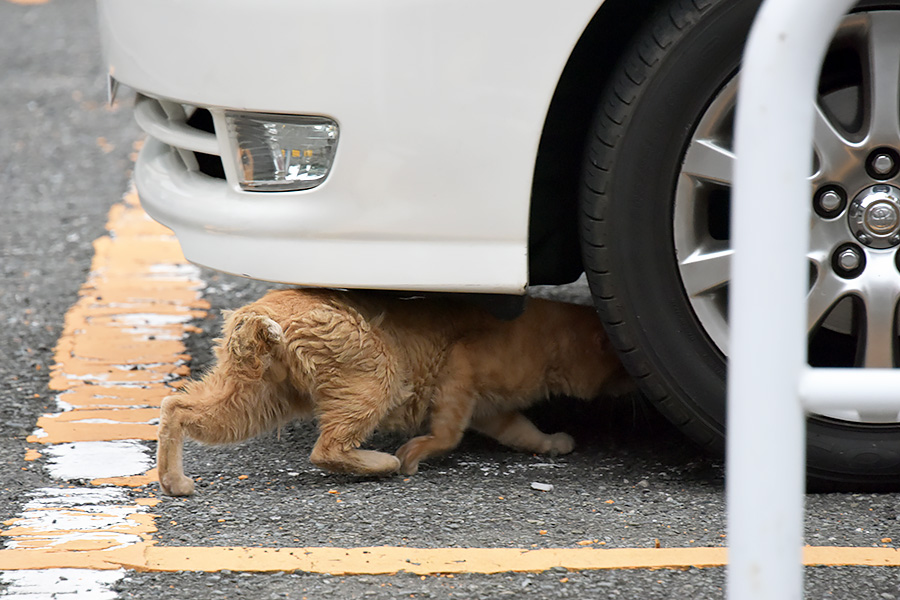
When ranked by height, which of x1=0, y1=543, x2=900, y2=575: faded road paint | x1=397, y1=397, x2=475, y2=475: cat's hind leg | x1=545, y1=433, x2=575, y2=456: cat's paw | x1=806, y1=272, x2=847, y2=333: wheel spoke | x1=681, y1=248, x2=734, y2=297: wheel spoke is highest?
x1=681, y1=248, x2=734, y2=297: wheel spoke

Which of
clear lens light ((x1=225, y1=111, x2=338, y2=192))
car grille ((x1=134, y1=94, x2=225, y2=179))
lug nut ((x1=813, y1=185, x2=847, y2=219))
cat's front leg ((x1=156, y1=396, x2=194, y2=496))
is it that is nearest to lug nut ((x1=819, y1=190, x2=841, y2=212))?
lug nut ((x1=813, y1=185, x2=847, y2=219))

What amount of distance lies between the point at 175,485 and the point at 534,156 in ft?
3.88

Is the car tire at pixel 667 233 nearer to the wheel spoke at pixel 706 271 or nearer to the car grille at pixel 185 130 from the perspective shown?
the wheel spoke at pixel 706 271

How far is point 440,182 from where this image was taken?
2.45 m

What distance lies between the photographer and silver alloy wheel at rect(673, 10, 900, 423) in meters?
2.40

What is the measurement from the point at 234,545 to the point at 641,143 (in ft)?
4.25

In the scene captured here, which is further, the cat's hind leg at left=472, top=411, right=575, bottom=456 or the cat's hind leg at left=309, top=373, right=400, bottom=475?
the cat's hind leg at left=472, top=411, right=575, bottom=456

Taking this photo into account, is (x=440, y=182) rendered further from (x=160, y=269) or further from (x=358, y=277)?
(x=160, y=269)

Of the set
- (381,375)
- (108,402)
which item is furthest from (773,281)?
(108,402)

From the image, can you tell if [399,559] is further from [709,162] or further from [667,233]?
[709,162]

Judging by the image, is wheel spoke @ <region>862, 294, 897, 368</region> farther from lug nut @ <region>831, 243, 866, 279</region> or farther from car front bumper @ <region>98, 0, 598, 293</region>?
car front bumper @ <region>98, 0, 598, 293</region>

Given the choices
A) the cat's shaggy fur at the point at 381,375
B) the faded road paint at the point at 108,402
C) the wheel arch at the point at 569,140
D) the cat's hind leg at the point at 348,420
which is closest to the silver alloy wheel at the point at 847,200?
the wheel arch at the point at 569,140

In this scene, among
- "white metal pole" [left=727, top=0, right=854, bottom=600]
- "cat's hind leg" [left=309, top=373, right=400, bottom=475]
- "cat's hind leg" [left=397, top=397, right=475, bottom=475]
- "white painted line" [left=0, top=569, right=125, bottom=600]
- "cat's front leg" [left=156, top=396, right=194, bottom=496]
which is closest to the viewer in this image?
"white metal pole" [left=727, top=0, right=854, bottom=600]

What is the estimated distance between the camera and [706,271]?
248 cm
